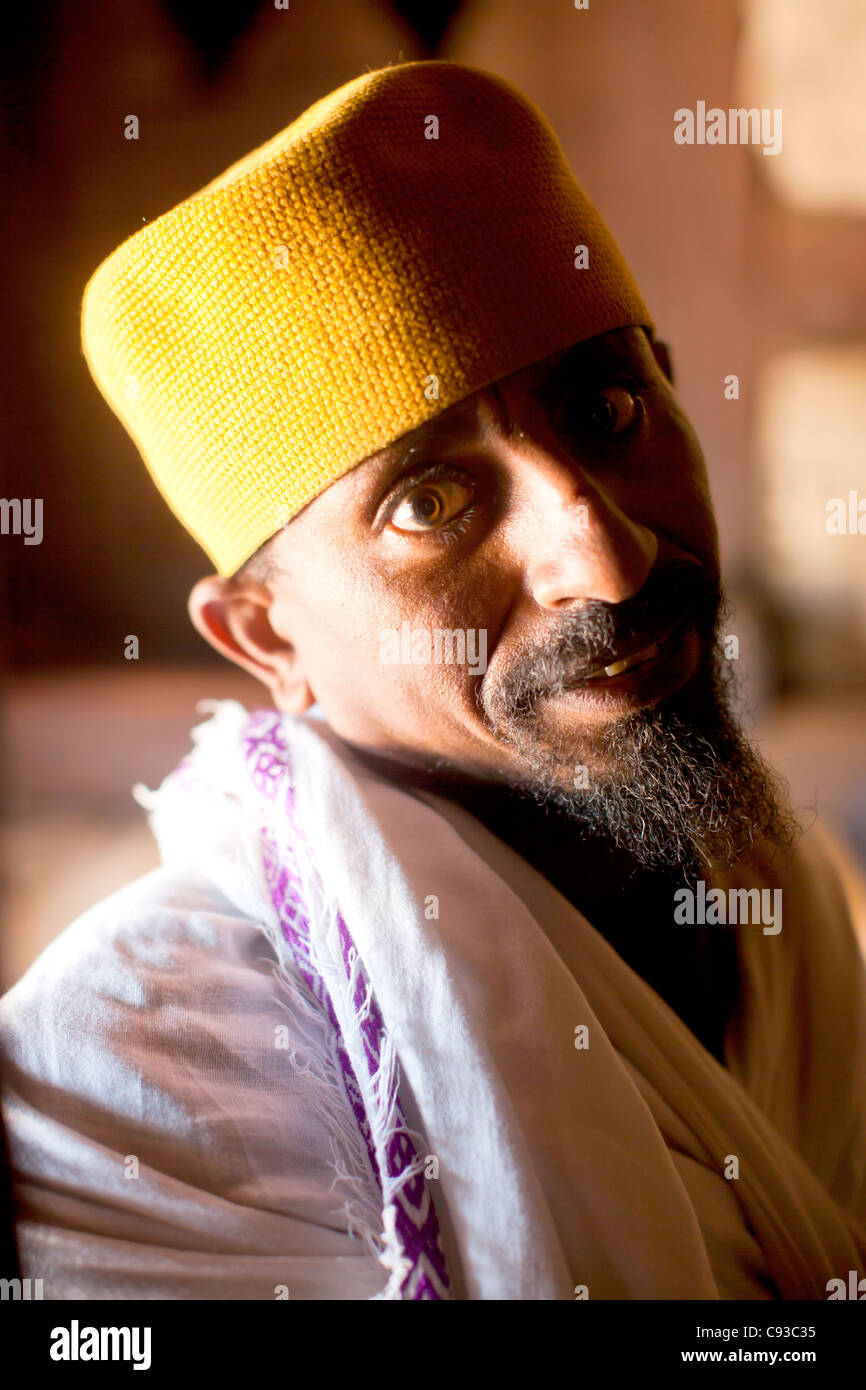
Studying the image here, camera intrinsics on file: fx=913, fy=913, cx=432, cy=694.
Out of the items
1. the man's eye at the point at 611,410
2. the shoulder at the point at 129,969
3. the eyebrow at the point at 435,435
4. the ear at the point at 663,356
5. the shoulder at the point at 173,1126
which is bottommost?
the shoulder at the point at 173,1126

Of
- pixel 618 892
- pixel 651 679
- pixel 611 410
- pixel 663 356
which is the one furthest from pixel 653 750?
pixel 663 356

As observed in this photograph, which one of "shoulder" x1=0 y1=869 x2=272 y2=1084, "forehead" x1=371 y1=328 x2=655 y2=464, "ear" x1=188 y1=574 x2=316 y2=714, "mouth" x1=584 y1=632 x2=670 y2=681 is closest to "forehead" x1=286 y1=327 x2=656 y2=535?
"forehead" x1=371 y1=328 x2=655 y2=464

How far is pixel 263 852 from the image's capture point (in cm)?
84

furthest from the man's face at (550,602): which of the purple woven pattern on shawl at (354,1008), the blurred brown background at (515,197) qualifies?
the blurred brown background at (515,197)

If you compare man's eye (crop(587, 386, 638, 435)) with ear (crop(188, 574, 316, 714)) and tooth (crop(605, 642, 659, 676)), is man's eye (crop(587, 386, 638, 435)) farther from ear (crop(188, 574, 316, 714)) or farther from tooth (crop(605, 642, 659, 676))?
ear (crop(188, 574, 316, 714))

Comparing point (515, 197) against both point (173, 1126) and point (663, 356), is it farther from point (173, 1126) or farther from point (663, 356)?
point (173, 1126)

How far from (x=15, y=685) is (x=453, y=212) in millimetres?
635

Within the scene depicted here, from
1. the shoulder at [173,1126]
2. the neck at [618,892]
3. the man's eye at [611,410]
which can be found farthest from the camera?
the neck at [618,892]

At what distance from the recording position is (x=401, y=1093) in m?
0.73

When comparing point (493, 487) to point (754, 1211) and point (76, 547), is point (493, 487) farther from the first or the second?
point (754, 1211)

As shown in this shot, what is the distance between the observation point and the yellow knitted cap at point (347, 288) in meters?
0.70

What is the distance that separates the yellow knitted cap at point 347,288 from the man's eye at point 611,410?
53 mm

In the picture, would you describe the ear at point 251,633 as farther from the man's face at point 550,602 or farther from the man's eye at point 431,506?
the man's eye at point 431,506
